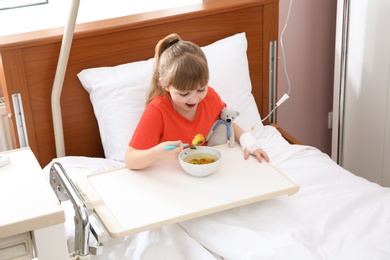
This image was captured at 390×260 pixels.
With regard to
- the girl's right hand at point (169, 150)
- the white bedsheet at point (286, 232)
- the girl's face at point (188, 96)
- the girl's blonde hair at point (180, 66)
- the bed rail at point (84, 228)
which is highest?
the girl's blonde hair at point (180, 66)

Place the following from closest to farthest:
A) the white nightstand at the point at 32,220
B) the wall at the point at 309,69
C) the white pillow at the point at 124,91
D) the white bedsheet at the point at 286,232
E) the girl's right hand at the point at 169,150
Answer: the white nightstand at the point at 32,220
the white bedsheet at the point at 286,232
the girl's right hand at the point at 169,150
the white pillow at the point at 124,91
the wall at the point at 309,69

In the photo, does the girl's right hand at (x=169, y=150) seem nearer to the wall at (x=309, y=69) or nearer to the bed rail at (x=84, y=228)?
the bed rail at (x=84, y=228)

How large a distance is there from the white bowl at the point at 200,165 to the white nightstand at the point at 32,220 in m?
0.41

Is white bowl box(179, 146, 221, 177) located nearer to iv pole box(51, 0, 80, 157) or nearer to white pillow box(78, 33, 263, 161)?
white pillow box(78, 33, 263, 161)

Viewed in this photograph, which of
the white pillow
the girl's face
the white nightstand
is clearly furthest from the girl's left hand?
the white nightstand

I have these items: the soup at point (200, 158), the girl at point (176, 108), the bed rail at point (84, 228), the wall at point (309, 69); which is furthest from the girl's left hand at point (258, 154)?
the wall at point (309, 69)

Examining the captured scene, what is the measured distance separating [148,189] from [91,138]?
58 cm

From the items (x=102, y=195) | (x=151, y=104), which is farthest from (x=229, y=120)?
(x=102, y=195)

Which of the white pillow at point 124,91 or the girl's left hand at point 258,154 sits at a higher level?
the white pillow at point 124,91

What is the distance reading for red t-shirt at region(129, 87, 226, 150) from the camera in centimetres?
181

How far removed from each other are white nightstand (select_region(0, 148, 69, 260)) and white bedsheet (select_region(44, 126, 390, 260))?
7.9 inches

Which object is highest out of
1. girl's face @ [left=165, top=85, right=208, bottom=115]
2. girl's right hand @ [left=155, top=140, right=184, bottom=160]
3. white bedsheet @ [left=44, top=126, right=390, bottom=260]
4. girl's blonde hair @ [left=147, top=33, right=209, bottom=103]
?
girl's blonde hair @ [left=147, top=33, right=209, bottom=103]

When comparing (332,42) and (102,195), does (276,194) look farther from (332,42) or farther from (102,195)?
(332,42)

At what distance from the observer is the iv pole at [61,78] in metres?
1.80
